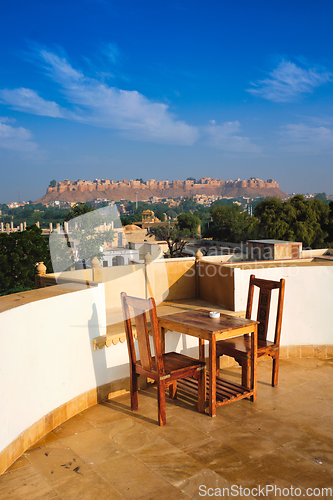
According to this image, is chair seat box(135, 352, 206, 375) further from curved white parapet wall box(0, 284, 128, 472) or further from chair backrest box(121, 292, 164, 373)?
curved white parapet wall box(0, 284, 128, 472)

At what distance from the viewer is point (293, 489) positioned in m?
2.75

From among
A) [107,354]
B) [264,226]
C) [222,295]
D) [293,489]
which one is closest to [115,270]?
[222,295]

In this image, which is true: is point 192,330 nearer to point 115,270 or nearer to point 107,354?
point 107,354

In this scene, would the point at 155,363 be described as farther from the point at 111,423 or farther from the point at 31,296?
the point at 31,296

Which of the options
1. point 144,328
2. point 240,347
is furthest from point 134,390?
point 240,347

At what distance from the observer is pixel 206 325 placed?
3789 millimetres

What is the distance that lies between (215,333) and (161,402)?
0.81 meters

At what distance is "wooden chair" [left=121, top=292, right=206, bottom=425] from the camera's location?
11.5 feet

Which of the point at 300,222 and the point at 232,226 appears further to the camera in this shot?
the point at 232,226

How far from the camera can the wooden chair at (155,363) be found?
352 centimetres

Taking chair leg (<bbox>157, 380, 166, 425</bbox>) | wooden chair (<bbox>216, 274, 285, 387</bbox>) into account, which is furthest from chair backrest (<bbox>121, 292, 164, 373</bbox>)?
wooden chair (<bbox>216, 274, 285, 387</bbox>)

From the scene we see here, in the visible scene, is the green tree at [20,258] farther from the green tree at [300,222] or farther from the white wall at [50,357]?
the white wall at [50,357]

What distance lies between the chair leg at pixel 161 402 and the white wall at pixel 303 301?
2.20 metres

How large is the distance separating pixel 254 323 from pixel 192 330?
0.67 m
